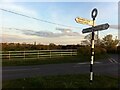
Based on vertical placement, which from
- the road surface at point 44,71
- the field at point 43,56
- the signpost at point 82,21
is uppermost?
the signpost at point 82,21

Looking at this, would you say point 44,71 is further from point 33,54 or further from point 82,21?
point 33,54

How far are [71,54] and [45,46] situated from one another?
7.34m

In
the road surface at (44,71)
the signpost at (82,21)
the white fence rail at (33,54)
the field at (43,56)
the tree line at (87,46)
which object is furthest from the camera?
the tree line at (87,46)

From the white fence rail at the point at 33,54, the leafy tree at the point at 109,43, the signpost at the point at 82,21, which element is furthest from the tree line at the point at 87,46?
the signpost at the point at 82,21

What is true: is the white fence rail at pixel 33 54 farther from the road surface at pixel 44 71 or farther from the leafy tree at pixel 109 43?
the leafy tree at pixel 109 43

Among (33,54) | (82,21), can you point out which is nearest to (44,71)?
(82,21)

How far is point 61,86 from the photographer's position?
9.85 m

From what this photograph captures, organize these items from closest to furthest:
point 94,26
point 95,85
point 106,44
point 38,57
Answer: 1. point 95,85
2. point 94,26
3. point 38,57
4. point 106,44

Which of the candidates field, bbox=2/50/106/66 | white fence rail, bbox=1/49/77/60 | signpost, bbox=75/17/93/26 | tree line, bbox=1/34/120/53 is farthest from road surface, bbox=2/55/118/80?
tree line, bbox=1/34/120/53

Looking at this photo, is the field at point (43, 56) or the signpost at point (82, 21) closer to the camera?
the signpost at point (82, 21)

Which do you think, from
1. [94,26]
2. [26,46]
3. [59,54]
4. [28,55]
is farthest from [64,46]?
[94,26]

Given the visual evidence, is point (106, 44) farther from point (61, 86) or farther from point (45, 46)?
point (61, 86)

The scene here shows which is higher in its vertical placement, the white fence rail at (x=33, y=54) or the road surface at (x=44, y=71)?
the white fence rail at (x=33, y=54)

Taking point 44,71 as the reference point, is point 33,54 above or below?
above
